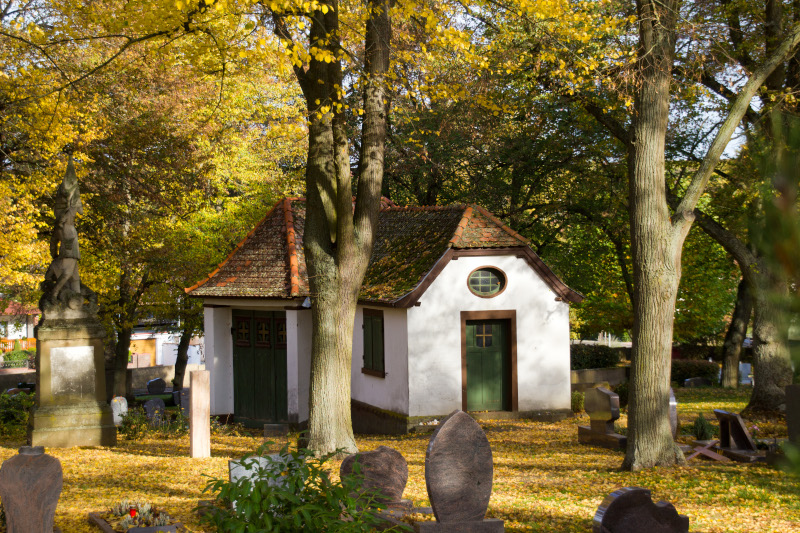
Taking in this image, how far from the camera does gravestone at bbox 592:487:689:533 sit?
6.30m

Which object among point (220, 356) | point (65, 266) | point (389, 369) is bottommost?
point (389, 369)

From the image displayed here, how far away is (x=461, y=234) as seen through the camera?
17.3m

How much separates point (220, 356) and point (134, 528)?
1237cm

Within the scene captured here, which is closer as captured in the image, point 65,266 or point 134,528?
point 134,528

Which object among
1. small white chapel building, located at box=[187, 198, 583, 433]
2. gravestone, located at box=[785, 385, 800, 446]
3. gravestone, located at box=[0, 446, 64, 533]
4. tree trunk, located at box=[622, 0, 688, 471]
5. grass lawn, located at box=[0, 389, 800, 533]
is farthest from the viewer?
small white chapel building, located at box=[187, 198, 583, 433]

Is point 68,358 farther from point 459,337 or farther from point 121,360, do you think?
point 121,360

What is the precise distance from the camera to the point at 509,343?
1761cm

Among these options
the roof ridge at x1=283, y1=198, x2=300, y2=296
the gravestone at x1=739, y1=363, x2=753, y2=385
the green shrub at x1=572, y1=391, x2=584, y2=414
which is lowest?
the gravestone at x1=739, y1=363, x2=753, y2=385

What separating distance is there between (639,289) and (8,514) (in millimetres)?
7995

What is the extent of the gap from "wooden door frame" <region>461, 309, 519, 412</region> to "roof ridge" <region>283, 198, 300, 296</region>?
4145 mm

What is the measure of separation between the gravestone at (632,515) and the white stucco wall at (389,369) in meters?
10.5

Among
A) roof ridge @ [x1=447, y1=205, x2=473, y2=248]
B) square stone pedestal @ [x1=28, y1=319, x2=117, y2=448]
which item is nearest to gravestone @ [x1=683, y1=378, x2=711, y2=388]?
roof ridge @ [x1=447, y1=205, x2=473, y2=248]

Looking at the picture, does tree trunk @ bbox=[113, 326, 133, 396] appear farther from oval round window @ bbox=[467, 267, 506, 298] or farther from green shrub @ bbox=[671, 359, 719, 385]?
green shrub @ bbox=[671, 359, 719, 385]

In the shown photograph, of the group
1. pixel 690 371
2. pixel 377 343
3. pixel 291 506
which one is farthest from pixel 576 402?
pixel 690 371
